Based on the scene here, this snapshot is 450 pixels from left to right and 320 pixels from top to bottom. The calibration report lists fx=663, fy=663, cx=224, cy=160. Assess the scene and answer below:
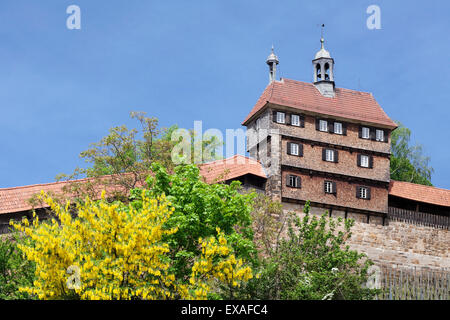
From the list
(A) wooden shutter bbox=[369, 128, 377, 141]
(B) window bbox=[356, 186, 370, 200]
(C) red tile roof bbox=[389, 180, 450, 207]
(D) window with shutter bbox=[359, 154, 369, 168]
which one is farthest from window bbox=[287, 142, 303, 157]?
(C) red tile roof bbox=[389, 180, 450, 207]

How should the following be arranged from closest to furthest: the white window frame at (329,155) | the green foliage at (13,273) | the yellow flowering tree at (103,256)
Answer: the yellow flowering tree at (103,256)
the green foliage at (13,273)
the white window frame at (329,155)

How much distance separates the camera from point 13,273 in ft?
78.1

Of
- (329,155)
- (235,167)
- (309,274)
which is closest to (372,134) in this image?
(329,155)

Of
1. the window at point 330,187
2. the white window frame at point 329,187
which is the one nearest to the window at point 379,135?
the window at point 330,187

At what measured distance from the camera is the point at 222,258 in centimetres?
1994

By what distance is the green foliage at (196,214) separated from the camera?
21.4 metres

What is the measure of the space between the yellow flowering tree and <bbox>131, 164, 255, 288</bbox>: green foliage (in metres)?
2.22

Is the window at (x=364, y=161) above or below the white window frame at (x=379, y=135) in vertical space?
below

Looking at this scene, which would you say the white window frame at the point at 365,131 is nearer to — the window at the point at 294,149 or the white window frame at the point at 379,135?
the white window frame at the point at 379,135

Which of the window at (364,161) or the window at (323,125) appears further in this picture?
the window at (364,161)

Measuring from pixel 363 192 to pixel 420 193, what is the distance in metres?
4.98

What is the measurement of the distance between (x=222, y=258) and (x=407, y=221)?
2779cm

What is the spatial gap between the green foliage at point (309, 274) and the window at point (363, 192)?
1952cm

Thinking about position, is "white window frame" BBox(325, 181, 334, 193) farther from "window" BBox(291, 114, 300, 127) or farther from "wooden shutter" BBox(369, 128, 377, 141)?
"wooden shutter" BBox(369, 128, 377, 141)
